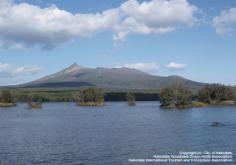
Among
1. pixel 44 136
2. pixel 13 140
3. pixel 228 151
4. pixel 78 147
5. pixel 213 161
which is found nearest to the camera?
pixel 213 161

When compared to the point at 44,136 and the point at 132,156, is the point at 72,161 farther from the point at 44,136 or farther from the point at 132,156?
the point at 44,136

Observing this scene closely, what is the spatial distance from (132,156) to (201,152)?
9789 mm

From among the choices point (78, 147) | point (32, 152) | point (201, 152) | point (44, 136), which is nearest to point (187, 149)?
point (201, 152)

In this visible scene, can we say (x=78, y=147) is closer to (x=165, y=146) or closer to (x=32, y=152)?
(x=32, y=152)

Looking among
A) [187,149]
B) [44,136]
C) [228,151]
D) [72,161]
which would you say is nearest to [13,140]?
[44,136]

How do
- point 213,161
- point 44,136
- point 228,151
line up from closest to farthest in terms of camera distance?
point 213,161, point 228,151, point 44,136

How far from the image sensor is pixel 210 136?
7600 cm

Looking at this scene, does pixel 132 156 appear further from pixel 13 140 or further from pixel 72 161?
pixel 13 140

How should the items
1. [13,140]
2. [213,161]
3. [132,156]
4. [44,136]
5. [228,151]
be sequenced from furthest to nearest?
[44,136] < [13,140] < [228,151] < [132,156] < [213,161]

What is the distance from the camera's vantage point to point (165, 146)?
63.4m

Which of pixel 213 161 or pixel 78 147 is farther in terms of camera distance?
pixel 78 147

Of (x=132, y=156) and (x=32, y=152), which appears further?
(x=32, y=152)

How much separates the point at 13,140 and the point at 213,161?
37.2 m

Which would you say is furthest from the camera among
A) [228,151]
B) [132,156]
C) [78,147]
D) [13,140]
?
[13,140]
